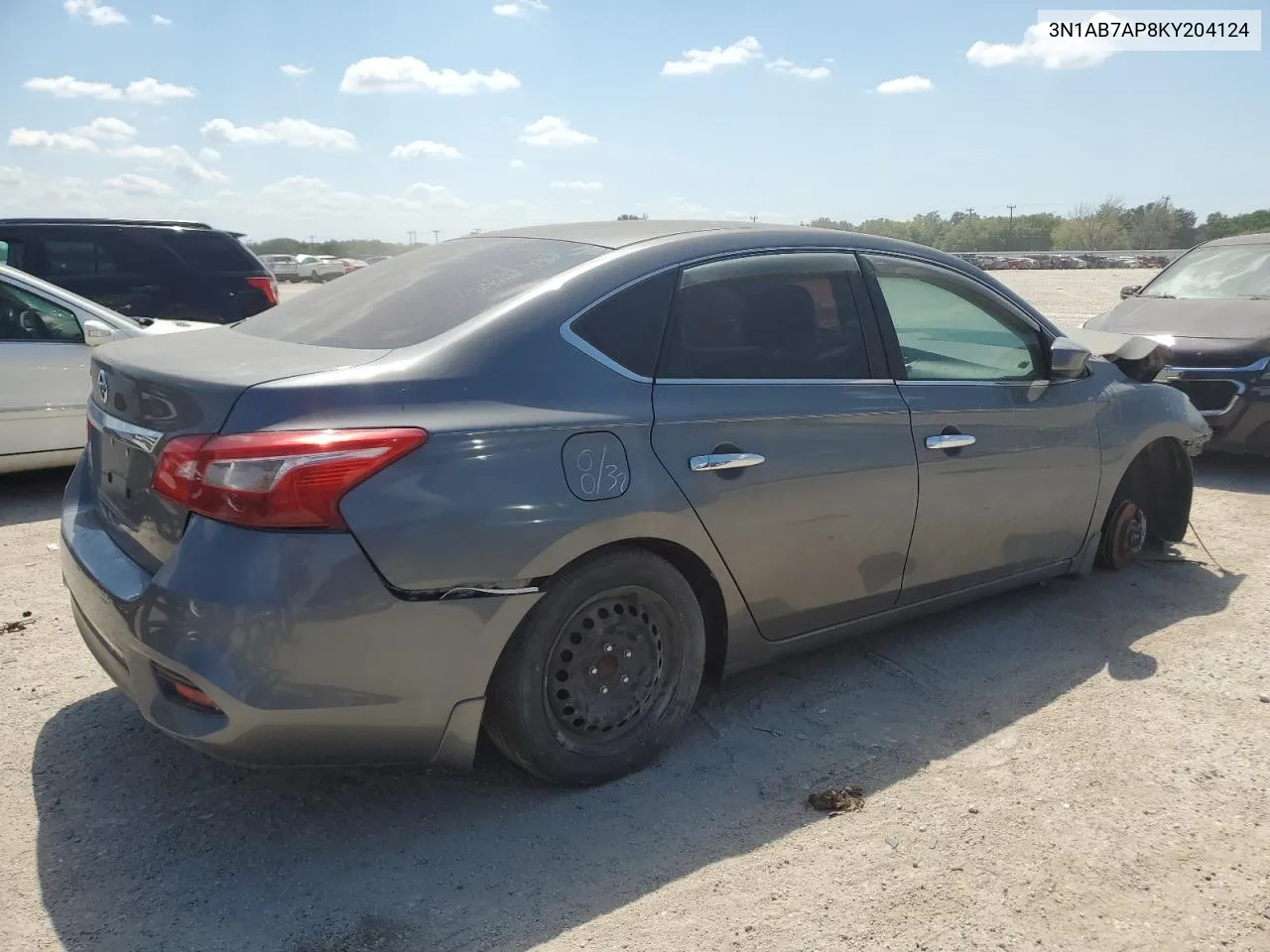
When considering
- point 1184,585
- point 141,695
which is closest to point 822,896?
point 141,695

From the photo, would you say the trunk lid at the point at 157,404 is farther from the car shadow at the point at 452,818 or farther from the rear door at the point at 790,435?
the rear door at the point at 790,435

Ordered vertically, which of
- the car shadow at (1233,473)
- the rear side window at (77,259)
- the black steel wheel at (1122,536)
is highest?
the rear side window at (77,259)

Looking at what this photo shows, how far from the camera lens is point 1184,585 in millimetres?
5164

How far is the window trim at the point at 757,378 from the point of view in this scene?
10.2ft

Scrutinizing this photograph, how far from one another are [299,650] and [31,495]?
5274mm

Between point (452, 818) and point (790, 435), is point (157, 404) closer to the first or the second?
point (452, 818)

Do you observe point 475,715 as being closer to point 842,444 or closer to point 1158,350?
point 842,444

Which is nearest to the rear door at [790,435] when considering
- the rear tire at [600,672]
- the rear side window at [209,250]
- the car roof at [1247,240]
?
the rear tire at [600,672]

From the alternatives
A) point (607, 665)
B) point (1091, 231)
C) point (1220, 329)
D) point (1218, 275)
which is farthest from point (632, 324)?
point (1091, 231)

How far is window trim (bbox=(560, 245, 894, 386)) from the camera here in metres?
3.10

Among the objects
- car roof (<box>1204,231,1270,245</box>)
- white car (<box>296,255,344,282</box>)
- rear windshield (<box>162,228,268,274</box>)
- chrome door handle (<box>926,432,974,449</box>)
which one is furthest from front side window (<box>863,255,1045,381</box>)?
white car (<box>296,255,344,282</box>)

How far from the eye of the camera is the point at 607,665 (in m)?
3.14

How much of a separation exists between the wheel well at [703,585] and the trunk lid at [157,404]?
92cm

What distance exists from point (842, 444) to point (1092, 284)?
31.7 m
